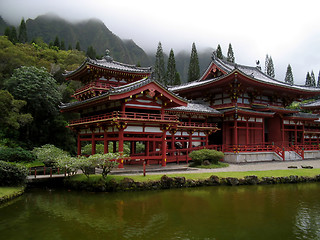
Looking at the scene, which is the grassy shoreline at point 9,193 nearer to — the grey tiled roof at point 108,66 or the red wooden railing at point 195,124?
the grey tiled roof at point 108,66

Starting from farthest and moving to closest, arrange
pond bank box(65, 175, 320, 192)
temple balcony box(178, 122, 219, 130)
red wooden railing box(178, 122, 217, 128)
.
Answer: red wooden railing box(178, 122, 217, 128) < temple balcony box(178, 122, 219, 130) < pond bank box(65, 175, 320, 192)

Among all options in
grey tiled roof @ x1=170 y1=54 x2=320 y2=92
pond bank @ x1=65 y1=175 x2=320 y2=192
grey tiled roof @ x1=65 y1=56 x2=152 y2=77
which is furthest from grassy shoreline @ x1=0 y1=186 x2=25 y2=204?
grey tiled roof @ x1=170 y1=54 x2=320 y2=92

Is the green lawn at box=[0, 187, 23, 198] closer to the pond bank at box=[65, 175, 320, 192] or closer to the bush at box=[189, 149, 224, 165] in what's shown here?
the pond bank at box=[65, 175, 320, 192]

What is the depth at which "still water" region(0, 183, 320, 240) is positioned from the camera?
9.81 meters

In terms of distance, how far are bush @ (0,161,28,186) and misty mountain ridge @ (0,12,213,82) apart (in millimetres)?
101665

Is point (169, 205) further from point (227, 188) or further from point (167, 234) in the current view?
point (227, 188)

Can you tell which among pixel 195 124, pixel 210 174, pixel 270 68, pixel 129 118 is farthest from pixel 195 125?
pixel 270 68

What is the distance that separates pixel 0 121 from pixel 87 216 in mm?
23600

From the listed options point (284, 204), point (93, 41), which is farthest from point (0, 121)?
point (93, 41)

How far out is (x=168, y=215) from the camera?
12039mm

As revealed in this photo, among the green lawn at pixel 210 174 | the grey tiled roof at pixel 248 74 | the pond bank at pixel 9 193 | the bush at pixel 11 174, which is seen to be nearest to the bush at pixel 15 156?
the bush at pixel 11 174

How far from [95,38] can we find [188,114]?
107m

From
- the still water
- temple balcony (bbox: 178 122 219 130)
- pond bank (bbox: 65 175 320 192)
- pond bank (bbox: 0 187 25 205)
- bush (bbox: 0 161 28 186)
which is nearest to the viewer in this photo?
the still water

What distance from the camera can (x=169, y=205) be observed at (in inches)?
537
